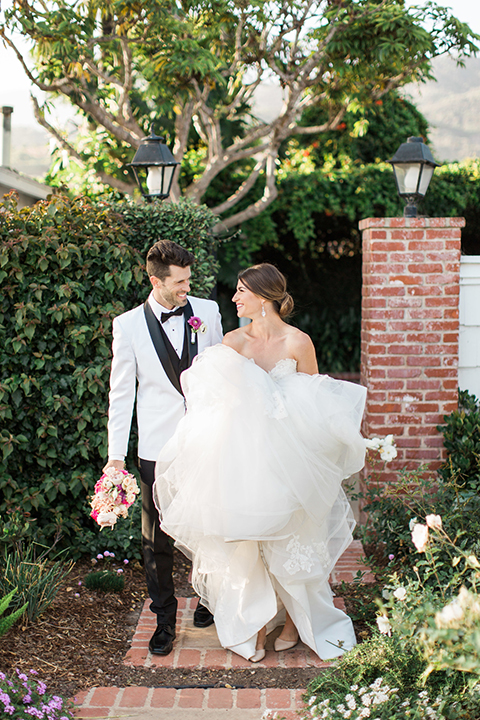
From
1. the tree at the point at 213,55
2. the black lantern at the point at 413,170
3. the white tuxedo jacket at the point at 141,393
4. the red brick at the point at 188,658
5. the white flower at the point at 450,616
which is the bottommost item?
the red brick at the point at 188,658

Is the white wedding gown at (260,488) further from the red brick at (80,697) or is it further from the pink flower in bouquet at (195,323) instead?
the red brick at (80,697)

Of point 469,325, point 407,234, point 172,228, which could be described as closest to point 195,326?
point 172,228

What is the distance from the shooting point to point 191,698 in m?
2.82

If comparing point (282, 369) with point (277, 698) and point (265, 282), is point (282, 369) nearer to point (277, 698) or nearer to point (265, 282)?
point (265, 282)

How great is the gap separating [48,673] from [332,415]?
1752 mm

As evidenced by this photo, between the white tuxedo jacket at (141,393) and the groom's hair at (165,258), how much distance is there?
0.82 ft

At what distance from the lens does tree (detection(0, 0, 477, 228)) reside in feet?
25.2

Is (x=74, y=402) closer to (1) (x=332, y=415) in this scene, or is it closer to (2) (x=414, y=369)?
(1) (x=332, y=415)

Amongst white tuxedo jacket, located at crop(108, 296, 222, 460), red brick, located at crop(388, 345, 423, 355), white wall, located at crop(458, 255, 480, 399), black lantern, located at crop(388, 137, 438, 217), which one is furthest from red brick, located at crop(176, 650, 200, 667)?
black lantern, located at crop(388, 137, 438, 217)

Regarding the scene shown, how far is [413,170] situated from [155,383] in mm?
2833

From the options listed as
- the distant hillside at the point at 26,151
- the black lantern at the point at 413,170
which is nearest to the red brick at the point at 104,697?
the black lantern at the point at 413,170

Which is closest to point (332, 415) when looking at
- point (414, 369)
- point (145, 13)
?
point (414, 369)

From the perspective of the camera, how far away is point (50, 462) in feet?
13.7

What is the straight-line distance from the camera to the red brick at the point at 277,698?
2738 mm
